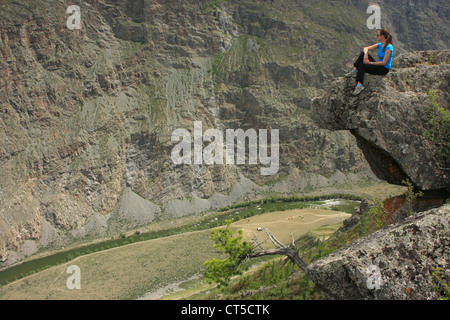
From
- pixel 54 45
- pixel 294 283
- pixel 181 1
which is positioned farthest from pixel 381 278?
pixel 181 1

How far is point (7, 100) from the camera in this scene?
6322cm

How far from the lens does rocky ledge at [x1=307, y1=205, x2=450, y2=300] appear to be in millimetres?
7090

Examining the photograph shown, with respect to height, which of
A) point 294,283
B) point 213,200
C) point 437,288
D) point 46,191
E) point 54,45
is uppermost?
point 54,45

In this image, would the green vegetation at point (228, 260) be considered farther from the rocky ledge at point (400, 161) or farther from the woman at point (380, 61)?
the woman at point (380, 61)

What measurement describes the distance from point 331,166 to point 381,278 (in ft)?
291

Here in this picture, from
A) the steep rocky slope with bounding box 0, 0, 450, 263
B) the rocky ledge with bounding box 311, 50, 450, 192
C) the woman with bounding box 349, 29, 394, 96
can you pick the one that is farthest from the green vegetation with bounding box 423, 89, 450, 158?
the steep rocky slope with bounding box 0, 0, 450, 263

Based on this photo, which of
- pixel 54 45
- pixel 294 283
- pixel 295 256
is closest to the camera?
pixel 295 256

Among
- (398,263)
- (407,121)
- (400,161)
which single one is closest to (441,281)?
(398,263)

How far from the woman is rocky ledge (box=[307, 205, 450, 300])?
4.66 meters

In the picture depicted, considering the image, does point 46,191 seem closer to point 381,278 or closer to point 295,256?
point 295,256

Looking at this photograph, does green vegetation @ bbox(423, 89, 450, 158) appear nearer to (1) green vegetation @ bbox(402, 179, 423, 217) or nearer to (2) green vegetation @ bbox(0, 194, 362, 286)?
(1) green vegetation @ bbox(402, 179, 423, 217)

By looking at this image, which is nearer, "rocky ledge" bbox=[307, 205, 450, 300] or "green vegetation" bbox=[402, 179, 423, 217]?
"rocky ledge" bbox=[307, 205, 450, 300]

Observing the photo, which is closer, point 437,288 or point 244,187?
point 437,288

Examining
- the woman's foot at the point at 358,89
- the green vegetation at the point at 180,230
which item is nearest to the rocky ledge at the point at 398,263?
the woman's foot at the point at 358,89
